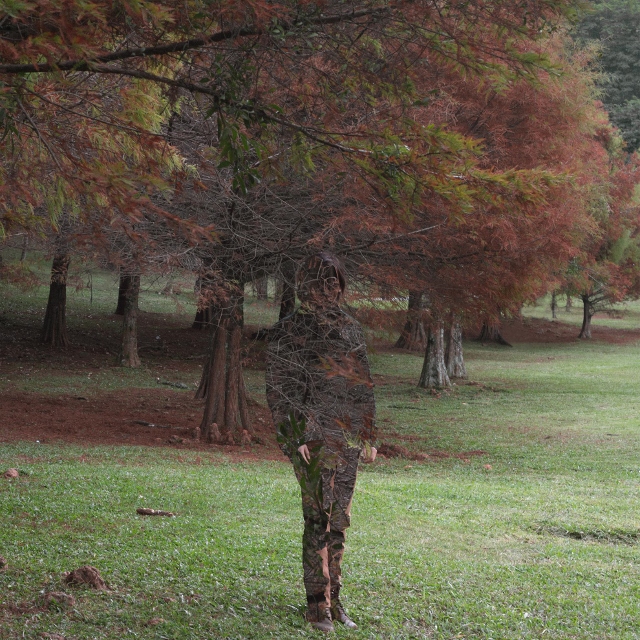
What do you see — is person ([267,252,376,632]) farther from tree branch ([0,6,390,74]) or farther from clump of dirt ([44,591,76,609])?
clump of dirt ([44,591,76,609])

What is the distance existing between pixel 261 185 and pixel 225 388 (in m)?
3.87

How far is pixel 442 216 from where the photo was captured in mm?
12484

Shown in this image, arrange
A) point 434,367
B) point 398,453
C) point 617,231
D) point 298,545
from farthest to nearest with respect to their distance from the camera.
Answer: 1. point 617,231
2. point 434,367
3. point 398,453
4. point 298,545

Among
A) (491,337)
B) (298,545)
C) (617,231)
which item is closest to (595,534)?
(298,545)

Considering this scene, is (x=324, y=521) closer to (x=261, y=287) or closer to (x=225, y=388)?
(x=261, y=287)

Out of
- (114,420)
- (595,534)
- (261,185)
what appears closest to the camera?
(595,534)

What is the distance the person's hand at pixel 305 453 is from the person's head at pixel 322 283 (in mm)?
806

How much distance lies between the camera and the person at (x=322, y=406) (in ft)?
15.8

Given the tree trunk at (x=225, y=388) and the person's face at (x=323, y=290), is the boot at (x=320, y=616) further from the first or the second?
the tree trunk at (x=225, y=388)

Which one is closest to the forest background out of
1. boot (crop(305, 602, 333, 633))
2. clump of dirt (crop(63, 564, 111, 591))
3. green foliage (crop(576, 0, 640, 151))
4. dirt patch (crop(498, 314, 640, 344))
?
boot (crop(305, 602, 333, 633))

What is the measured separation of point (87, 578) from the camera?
549 cm

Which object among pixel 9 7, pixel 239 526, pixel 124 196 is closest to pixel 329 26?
pixel 124 196

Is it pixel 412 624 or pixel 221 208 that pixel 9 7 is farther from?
pixel 221 208

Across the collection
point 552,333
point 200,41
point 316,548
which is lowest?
point 316,548
